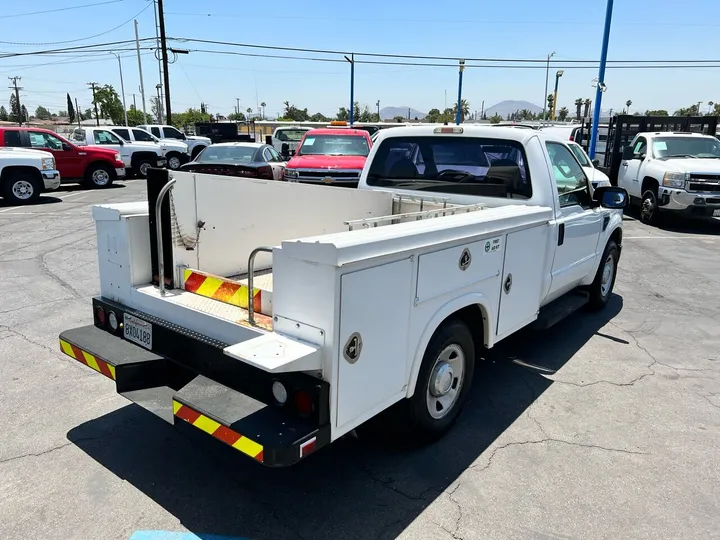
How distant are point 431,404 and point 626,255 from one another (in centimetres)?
763

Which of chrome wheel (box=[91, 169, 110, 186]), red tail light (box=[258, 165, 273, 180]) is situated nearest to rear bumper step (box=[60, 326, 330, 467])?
red tail light (box=[258, 165, 273, 180])

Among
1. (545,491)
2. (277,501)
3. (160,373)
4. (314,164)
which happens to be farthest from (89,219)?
(545,491)

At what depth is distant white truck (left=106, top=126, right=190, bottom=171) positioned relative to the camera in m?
22.8

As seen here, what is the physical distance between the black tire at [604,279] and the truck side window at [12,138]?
52.5 ft

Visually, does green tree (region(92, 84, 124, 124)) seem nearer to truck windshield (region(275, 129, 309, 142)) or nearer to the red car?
truck windshield (region(275, 129, 309, 142))

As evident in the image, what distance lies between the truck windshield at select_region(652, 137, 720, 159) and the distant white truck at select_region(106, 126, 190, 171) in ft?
57.7

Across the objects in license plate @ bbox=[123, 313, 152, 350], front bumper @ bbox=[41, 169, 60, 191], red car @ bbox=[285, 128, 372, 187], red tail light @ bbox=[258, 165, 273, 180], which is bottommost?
front bumper @ bbox=[41, 169, 60, 191]

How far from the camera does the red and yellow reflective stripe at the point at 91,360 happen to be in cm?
318

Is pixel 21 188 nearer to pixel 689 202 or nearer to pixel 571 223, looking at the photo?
pixel 571 223

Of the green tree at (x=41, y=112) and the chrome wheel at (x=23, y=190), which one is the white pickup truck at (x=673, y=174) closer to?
the chrome wheel at (x=23, y=190)

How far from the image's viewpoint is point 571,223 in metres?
4.69

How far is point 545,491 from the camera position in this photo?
3.13 metres

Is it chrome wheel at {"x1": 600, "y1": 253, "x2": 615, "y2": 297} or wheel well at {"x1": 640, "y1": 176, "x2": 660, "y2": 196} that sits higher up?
wheel well at {"x1": 640, "y1": 176, "x2": 660, "y2": 196}

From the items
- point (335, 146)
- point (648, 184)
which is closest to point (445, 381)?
point (335, 146)
